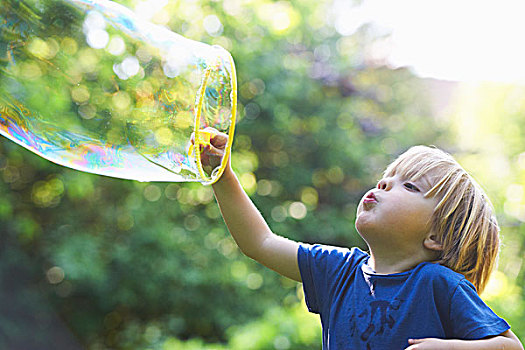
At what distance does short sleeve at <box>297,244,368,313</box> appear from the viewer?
137 centimetres

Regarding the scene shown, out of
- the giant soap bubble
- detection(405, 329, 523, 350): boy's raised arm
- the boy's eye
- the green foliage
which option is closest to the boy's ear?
the boy's eye

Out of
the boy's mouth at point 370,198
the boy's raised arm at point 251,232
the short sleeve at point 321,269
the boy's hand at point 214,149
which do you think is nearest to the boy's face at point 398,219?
the boy's mouth at point 370,198

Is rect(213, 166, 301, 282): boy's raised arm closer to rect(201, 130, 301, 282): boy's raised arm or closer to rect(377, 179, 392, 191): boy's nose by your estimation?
rect(201, 130, 301, 282): boy's raised arm

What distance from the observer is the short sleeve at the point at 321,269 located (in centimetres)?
137

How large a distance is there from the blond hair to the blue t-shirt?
0.09 metres

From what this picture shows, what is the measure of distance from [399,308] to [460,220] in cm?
25

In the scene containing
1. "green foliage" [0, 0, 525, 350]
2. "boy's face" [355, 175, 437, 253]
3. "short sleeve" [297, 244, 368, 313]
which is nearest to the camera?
"boy's face" [355, 175, 437, 253]

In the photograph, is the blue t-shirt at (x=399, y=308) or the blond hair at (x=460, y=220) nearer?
the blue t-shirt at (x=399, y=308)

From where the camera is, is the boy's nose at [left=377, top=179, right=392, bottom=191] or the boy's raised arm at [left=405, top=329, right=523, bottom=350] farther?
the boy's nose at [left=377, top=179, right=392, bottom=191]

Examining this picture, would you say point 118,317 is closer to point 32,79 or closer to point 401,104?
point 401,104

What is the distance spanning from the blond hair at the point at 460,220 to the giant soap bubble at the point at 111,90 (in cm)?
46

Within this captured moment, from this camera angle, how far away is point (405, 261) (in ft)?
4.17

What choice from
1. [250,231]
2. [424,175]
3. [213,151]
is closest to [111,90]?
[213,151]

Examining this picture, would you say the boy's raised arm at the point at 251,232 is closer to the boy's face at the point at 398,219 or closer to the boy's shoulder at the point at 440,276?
the boy's face at the point at 398,219
